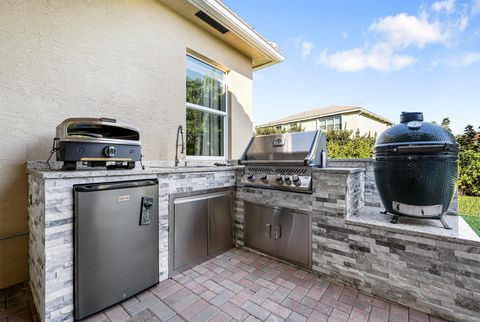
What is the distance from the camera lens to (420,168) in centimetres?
182

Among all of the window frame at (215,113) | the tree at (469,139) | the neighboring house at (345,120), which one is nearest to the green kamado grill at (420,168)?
the window frame at (215,113)

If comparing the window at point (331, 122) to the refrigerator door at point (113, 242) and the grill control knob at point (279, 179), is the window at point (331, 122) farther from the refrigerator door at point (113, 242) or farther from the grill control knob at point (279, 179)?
the refrigerator door at point (113, 242)

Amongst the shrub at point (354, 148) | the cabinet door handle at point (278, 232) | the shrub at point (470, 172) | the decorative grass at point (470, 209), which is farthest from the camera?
the shrub at point (354, 148)

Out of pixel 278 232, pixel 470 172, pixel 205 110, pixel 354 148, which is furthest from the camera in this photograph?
pixel 354 148

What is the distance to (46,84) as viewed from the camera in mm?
2141

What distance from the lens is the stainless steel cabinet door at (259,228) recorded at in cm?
269

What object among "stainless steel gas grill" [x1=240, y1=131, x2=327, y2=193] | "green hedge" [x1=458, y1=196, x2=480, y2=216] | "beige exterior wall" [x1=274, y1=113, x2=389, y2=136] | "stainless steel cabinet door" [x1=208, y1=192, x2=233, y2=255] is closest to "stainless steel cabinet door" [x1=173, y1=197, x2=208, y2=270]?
"stainless steel cabinet door" [x1=208, y1=192, x2=233, y2=255]

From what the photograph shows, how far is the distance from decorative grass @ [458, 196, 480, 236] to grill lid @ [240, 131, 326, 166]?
3.05 metres

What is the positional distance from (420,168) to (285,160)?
4.30 ft

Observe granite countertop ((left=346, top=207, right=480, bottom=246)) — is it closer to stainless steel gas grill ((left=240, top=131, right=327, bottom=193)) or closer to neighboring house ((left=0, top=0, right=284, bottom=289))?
stainless steel gas grill ((left=240, top=131, right=327, bottom=193))

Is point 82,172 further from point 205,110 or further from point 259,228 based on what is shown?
point 205,110

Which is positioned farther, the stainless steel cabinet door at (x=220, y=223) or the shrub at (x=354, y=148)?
the shrub at (x=354, y=148)

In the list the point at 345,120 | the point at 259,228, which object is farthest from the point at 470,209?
the point at 345,120

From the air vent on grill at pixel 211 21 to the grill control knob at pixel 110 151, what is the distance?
2.88 m
